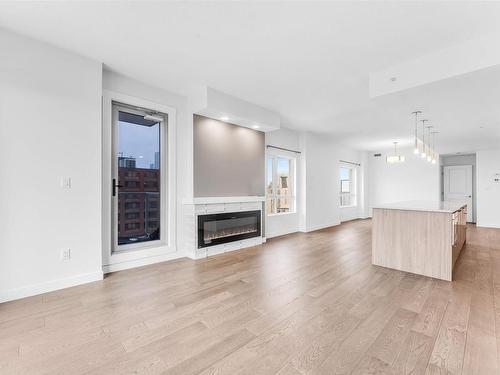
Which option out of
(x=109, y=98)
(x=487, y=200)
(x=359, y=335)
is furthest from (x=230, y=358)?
(x=487, y=200)

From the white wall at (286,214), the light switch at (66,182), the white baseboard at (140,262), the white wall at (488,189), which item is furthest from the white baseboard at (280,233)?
the white wall at (488,189)

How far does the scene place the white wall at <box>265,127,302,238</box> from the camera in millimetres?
6023

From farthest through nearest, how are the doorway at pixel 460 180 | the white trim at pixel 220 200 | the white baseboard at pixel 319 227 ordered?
the doorway at pixel 460 180, the white baseboard at pixel 319 227, the white trim at pixel 220 200

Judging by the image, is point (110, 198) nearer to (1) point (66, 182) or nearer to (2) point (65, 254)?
(1) point (66, 182)

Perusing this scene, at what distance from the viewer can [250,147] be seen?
535 centimetres

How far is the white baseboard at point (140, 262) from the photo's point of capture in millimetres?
3504

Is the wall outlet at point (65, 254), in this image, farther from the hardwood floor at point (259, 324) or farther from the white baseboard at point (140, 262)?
the white baseboard at point (140, 262)

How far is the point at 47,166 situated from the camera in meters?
2.84

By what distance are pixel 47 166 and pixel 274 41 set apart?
2934mm

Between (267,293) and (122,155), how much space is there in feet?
9.35

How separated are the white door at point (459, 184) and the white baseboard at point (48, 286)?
11.2 m

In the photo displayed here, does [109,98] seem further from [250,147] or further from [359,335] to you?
[359,335]

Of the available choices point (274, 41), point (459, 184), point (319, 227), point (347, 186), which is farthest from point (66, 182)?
point (459, 184)

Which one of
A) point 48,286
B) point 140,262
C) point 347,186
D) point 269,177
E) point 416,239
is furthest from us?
point 347,186
